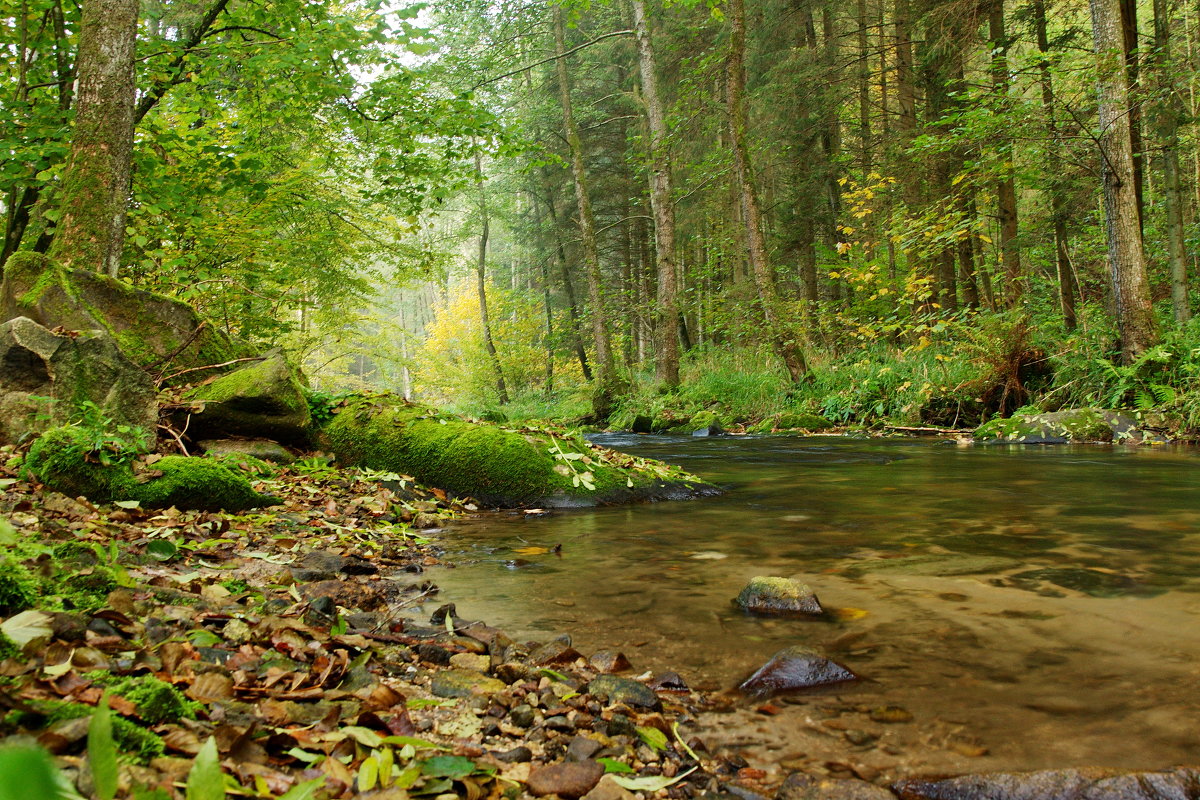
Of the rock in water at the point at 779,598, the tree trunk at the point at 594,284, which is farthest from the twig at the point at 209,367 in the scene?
the tree trunk at the point at 594,284

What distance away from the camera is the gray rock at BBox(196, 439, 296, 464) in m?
5.22

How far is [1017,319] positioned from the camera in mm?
10562

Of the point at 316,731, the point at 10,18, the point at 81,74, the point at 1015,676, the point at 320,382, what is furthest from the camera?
the point at 320,382

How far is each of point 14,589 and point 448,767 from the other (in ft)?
3.61

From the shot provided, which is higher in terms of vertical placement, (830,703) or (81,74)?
(81,74)

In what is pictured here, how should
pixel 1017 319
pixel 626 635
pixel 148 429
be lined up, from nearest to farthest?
pixel 626 635
pixel 148 429
pixel 1017 319

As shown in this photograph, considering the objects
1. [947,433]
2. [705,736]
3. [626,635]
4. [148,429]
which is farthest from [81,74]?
[947,433]

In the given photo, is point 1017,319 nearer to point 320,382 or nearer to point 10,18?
point 10,18

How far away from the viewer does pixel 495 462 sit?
5832mm

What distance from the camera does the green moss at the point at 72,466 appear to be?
3.34 m

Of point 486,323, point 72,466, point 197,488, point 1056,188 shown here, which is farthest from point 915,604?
point 486,323

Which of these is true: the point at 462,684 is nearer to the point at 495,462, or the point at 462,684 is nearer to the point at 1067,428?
the point at 495,462

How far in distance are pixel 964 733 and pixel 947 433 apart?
32.6 feet

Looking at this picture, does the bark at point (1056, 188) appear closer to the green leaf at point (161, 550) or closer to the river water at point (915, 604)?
the river water at point (915, 604)
